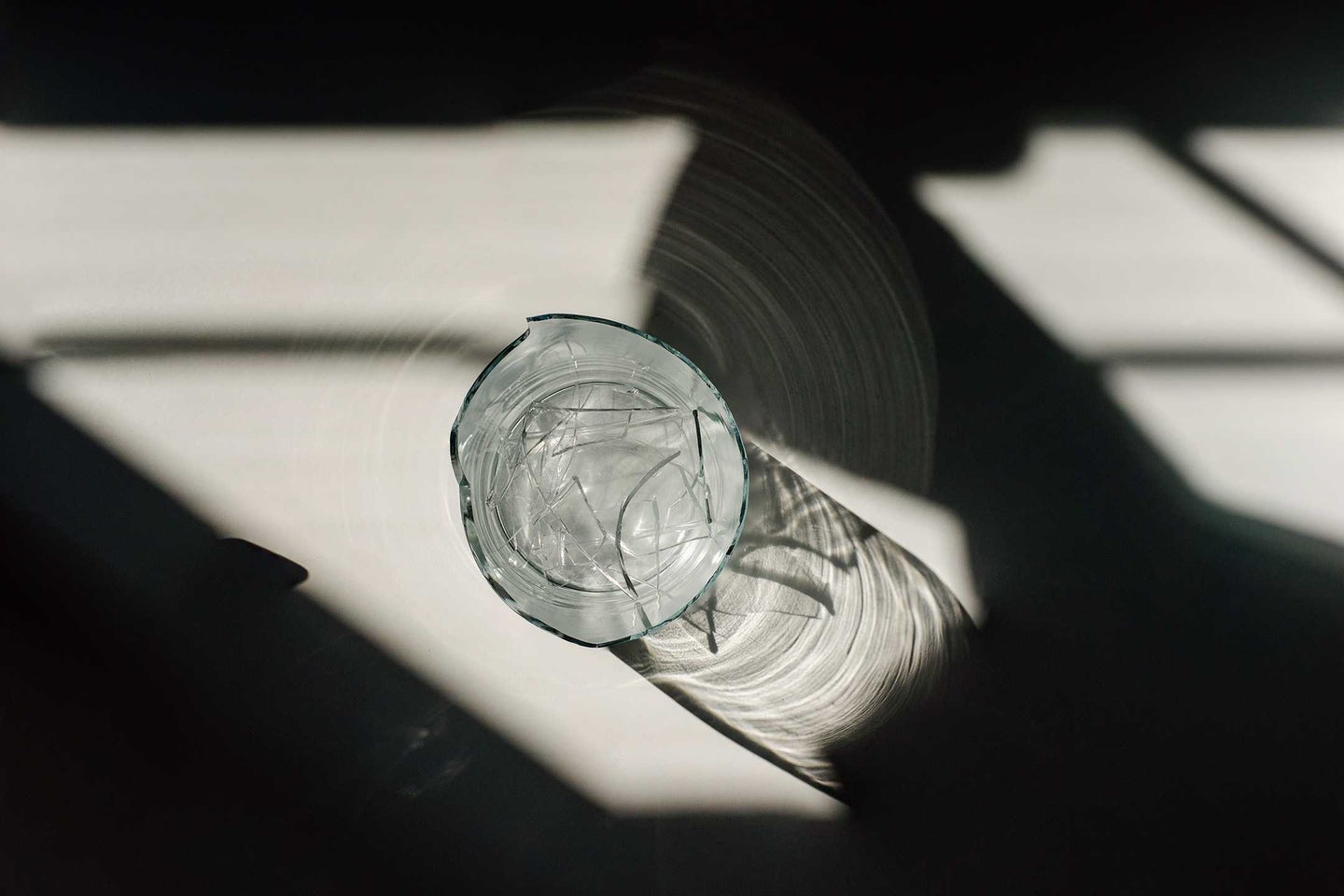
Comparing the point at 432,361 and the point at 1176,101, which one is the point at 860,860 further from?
the point at 1176,101

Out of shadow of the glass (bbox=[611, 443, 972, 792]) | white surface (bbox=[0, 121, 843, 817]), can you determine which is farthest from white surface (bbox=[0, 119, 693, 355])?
shadow of the glass (bbox=[611, 443, 972, 792])

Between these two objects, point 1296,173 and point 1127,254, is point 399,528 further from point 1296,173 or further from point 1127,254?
point 1296,173

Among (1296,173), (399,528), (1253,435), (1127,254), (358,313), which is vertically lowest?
(399,528)

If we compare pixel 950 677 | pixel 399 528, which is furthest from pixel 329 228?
pixel 950 677

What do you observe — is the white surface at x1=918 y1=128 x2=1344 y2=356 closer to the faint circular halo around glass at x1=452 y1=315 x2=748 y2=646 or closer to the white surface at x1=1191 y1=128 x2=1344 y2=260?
the white surface at x1=1191 y1=128 x2=1344 y2=260

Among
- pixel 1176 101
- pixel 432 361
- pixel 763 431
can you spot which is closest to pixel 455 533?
pixel 432 361

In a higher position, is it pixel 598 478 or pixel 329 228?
pixel 329 228
